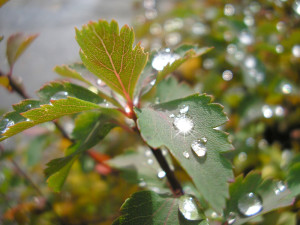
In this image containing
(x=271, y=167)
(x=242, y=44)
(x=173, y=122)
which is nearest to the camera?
(x=173, y=122)

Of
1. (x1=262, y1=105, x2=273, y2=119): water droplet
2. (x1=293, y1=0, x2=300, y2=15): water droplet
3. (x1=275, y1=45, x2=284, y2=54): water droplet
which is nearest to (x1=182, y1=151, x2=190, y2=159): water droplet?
(x1=262, y1=105, x2=273, y2=119): water droplet

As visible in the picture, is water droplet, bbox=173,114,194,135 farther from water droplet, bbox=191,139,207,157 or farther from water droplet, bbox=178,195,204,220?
water droplet, bbox=178,195,204,220

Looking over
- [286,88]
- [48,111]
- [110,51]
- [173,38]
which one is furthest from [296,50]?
[48,111]

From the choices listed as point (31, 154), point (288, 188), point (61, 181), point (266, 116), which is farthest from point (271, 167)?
point (31, 154)

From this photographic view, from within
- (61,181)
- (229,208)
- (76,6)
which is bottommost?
(229,208)

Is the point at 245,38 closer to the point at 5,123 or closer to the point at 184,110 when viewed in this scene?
the point at 184,110

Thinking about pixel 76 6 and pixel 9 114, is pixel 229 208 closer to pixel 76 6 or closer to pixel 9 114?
pixel 9 114

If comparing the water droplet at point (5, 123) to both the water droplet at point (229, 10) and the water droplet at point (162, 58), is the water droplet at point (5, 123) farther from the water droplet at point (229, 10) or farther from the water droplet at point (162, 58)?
the water droplet at point (229, 10)

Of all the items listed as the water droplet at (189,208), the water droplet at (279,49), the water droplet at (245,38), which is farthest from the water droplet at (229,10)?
the water droplet at (189,208)
